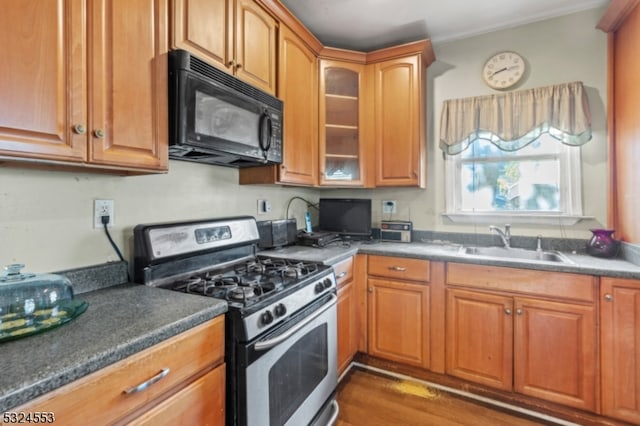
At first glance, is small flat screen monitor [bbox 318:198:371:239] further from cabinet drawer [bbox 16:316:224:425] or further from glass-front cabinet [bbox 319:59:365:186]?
cabinet drawer [bbox 16:316:224:425]

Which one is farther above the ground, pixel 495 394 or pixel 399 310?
pixel 399 310

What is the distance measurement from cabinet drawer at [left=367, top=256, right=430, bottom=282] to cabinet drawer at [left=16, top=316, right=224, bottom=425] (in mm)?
1371

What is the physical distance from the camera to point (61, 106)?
95cm

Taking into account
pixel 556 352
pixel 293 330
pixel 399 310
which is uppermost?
pixel 293 330

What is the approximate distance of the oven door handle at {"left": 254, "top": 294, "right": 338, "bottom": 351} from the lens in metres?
1.15

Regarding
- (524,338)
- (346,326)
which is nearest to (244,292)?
(346,326)

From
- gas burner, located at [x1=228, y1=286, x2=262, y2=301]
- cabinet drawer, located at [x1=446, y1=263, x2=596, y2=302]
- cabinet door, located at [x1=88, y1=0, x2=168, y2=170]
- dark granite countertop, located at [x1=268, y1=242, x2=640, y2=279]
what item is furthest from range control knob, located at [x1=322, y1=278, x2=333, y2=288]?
cabinet door, located at [x1=88, y1=0, x2=168, y2=170]

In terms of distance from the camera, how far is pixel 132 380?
807 mm

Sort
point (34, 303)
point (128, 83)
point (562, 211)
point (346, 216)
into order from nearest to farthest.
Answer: point (34, 303) < point (128, 83) < point (562, 211) < point (346, 216)

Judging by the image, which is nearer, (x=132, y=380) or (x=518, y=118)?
(x=132, y=380)

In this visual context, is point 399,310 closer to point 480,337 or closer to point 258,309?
point 480,337

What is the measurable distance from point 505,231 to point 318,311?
5.35 feet

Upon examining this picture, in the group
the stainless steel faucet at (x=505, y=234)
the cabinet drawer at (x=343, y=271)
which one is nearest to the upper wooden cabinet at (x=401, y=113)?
the stainless steel faucet at (x=505, y=234)

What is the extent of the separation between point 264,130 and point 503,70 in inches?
76.9
